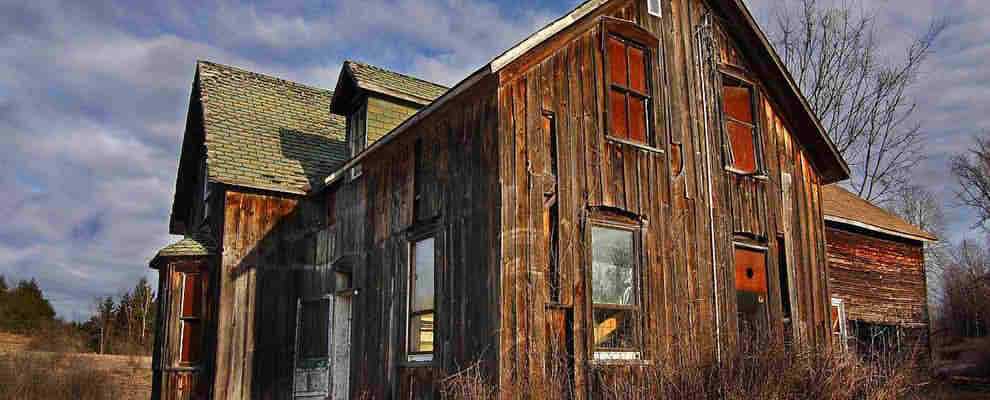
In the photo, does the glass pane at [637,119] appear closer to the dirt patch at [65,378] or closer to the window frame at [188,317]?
the window frame at [188,317]

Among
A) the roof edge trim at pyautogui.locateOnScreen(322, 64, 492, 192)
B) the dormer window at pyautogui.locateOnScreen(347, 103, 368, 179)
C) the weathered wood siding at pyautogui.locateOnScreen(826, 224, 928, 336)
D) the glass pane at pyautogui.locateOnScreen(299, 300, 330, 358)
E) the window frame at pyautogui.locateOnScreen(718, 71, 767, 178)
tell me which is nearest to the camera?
the roof edge trim at pyautogui.locateOnScreen(322, 64, 492, 192)

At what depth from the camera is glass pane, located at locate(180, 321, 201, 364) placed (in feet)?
46.5

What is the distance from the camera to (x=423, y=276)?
10.5 meters

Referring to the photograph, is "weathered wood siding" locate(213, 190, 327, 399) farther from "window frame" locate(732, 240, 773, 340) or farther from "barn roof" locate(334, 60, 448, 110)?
"window frame" locate(732, 240, 773, 340)

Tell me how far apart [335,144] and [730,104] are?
8889 millimetres

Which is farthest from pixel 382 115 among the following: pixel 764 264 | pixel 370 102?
pixel 764 264

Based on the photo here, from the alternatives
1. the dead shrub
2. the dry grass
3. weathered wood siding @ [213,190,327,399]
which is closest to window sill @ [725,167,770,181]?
the dry grass

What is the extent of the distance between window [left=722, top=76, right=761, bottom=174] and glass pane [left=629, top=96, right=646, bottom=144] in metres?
1.77

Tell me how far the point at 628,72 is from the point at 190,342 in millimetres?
9461

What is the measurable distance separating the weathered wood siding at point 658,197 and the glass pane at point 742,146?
0.69ft

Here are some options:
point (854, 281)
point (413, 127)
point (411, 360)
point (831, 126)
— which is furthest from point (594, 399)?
point (831, 126)

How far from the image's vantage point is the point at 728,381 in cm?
720

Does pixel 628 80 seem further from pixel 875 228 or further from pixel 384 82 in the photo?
pixel 875 228

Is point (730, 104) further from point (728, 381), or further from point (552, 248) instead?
point (728, 381)
